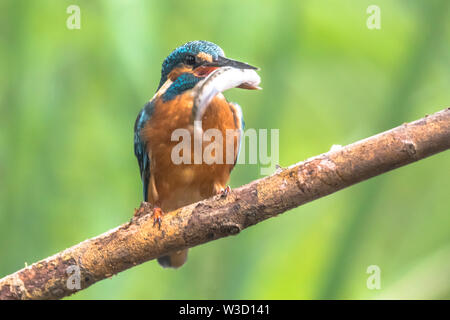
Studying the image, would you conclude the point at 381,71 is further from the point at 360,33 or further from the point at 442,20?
the point at 442,20

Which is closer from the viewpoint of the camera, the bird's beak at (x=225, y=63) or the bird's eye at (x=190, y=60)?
the bird's beak at (x=225, y=63)

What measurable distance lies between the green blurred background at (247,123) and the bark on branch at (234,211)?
1101 millimetres

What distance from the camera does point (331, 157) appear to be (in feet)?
6.54

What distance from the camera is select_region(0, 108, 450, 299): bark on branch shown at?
1944 millimetres

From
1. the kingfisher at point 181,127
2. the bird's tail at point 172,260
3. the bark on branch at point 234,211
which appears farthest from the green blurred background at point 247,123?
the bark on branch at point 234,211

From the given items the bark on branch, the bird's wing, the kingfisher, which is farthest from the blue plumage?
the bark on branch

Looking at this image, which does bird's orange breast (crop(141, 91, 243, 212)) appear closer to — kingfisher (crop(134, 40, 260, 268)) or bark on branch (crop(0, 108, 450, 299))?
kingfisher (crop(134, 40, 260, 268))

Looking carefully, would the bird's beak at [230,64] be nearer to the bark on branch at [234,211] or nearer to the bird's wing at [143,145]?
the bird's wing at [143,145]

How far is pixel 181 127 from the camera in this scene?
9.17 ft

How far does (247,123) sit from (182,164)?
68cm

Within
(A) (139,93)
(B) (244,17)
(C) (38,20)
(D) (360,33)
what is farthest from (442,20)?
(C) (38,20)

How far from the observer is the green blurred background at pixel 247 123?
320 centimetres

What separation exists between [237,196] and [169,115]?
0.89 metres

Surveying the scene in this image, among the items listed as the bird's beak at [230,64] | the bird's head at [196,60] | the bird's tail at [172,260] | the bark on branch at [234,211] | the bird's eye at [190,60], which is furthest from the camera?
the bird's tail at [172,260]
